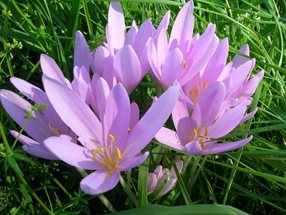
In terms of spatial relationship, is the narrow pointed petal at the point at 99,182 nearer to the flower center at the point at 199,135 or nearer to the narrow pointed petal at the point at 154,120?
the narrow pointed petal at the point at 154,120

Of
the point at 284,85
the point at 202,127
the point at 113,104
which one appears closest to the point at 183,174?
the point at 202,127

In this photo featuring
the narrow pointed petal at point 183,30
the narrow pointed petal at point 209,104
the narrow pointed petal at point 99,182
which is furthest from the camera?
the narrow pointed petal at point 183,30

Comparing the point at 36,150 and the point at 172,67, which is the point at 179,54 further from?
the point at 36,150

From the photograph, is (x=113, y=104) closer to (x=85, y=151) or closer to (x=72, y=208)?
(x=85, y=151)

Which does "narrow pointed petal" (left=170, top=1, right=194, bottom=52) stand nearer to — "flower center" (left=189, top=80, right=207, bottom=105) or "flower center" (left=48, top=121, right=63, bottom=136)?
"flower center" (left=189, top=80, right=207, bottom=105)

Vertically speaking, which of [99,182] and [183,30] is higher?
[183,30]

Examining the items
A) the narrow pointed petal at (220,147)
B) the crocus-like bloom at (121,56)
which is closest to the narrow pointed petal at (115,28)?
the crocus-like bloom at (121,56)

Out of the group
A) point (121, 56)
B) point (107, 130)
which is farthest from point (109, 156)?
point (121, 56)

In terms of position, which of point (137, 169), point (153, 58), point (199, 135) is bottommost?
point (137, 169)

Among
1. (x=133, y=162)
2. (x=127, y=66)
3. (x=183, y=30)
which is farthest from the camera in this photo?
(x=183, y=30)
